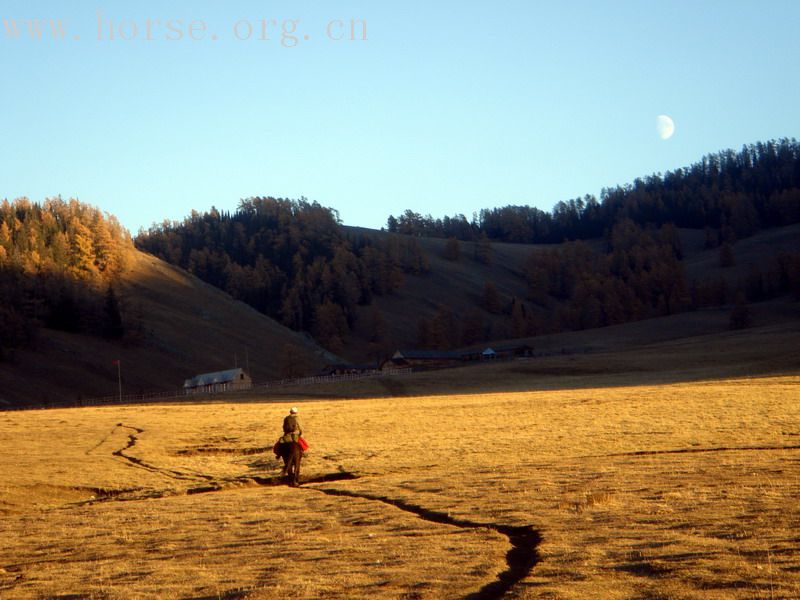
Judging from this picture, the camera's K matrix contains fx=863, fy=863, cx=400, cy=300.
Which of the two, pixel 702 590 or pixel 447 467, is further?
pixel 447 467

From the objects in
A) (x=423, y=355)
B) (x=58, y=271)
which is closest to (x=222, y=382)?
(x=423, y=355)

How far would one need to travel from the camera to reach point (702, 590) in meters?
10.2

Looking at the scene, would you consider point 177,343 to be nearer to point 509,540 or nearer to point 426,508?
point 426,508

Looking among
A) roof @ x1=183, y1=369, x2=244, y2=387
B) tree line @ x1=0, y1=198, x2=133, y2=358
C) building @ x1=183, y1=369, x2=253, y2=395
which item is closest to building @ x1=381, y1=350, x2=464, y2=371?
building @ x1=183, y1=369, x2=253, y2=395

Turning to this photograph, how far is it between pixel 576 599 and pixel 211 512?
11.5m

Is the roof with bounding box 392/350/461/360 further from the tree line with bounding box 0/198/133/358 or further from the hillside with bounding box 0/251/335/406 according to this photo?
the tree line with bounding box 0/198/133/358

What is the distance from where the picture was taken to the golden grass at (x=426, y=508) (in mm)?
11609

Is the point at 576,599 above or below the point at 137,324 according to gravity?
below

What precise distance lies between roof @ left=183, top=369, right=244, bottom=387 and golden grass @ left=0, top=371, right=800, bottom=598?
243ft

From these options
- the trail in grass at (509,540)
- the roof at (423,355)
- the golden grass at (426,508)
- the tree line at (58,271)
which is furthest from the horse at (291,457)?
the roof at (423,355)

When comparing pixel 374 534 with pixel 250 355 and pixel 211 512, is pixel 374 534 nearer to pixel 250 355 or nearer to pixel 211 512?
pixel 211 512

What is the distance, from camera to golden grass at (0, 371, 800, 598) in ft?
38.1

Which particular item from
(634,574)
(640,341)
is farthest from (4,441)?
(640,341)

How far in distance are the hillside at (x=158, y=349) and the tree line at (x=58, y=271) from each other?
312 centimetres
